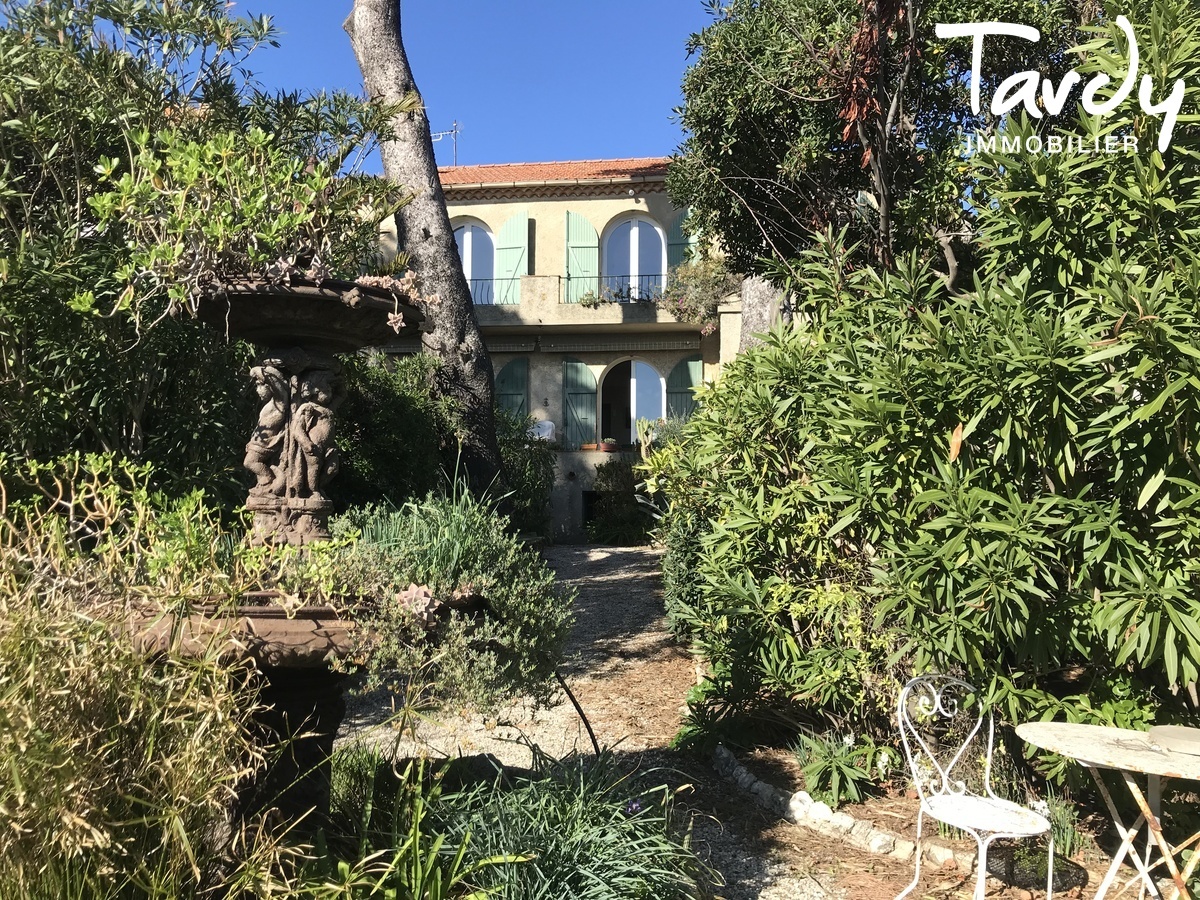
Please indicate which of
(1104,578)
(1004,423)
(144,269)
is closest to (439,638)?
(144,269)

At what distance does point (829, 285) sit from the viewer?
4605 millimetres

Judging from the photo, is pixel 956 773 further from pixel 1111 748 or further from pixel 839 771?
pixel 1111 748

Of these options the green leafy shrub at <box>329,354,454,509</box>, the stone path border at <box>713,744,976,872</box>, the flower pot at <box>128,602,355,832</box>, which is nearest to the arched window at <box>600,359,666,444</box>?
the green leafy shrub at <box>329,354,454,509</box>

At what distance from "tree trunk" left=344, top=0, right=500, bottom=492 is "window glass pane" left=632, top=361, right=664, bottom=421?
34.5 ft

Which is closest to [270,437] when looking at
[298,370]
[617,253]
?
[298,370]

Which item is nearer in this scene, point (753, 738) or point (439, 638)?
point (439, 638)

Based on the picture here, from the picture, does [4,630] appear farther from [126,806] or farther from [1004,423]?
[1004,423]

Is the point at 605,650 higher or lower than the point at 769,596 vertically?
lower

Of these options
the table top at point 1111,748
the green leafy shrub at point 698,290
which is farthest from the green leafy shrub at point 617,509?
the table top at point 1111,748

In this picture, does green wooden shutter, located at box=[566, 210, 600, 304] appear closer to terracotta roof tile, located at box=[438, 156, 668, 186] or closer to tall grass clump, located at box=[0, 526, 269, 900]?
terracotta roof tile, located at box=[438, 156, 668, 186]

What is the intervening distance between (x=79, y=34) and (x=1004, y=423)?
632 centimetres

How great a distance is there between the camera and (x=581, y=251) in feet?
63.8

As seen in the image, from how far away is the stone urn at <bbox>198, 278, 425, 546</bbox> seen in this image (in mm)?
3963

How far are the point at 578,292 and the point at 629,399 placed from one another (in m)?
4.35
